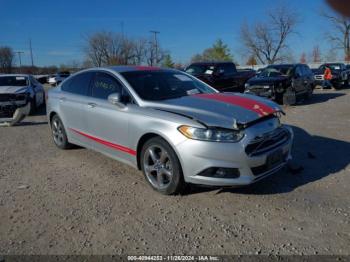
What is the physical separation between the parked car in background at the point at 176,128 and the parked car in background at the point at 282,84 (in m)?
8.24

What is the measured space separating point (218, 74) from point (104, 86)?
938cm

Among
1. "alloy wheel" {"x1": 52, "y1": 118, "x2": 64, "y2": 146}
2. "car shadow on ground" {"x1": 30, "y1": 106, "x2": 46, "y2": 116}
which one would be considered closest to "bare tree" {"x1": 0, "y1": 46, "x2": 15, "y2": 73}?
"car shadow on ground" {"x1": 30, "y1": 106, "x2": 46, "y2": 116}

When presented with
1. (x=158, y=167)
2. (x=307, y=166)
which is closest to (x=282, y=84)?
(x=307, y=166)

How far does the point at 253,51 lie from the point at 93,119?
2454 inches

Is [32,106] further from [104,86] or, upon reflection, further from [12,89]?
[104,86]

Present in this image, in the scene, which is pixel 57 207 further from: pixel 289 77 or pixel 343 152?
pixel 289 77

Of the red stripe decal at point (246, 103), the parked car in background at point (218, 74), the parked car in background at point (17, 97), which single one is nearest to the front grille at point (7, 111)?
the parked car in background at point (17, 97)

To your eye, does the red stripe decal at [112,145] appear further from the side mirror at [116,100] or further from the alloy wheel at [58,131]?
the alloy wheel at [58,131]

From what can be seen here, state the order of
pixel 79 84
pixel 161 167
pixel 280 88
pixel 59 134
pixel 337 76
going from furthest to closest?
pixel 337 76 < pixel 280 88 < pixel 59 134 < pixel 79 84 < pixel 161 167

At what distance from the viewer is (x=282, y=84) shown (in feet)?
43.1

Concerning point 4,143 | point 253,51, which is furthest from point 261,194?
point 253,51

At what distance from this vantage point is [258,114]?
13.3 feet

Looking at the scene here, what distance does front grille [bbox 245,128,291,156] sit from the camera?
12.5 ft

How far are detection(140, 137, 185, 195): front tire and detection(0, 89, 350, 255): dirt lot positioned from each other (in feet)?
0.47
